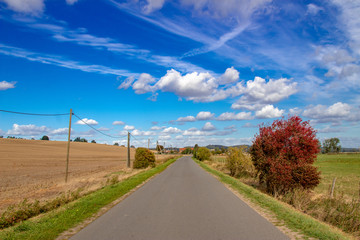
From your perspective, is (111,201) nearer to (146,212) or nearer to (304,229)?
(146,212)

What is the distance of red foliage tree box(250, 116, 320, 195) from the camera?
476 inches

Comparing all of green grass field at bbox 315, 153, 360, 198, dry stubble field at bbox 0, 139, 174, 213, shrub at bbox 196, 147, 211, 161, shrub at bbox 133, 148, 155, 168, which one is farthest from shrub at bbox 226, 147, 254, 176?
shrub at bbox 196, 147, 211, 161

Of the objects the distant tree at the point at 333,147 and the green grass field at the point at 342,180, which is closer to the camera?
the green grass field at the point at 342,180

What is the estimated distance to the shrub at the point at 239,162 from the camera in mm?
23719

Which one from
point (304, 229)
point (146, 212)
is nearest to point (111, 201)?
point (146, 212)

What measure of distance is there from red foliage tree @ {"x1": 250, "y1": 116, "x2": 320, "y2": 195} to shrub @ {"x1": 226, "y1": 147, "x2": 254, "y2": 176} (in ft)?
32.6

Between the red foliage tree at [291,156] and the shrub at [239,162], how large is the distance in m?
9.94

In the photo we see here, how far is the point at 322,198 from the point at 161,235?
9117mm

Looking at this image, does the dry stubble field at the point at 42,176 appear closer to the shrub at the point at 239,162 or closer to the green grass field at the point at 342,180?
the shrub at the point at 239,162

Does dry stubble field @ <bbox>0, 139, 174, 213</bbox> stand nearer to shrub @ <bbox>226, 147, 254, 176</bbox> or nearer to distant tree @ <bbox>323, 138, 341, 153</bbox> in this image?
shrub @ <bbox>226, 147, 254, 176</bbox>

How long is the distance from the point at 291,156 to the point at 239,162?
12020 millimetres

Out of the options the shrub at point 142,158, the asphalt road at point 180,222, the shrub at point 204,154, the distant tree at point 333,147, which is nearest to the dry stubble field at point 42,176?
the shrub at point 142,158

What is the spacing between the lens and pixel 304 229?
21.3ft

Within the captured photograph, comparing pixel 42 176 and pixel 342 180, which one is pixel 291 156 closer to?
pixel 342 180
